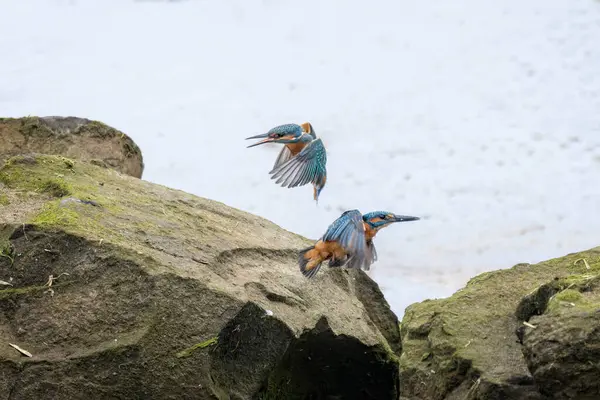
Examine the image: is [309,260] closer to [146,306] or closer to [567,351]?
[146,306]

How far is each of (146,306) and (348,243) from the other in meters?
0.95

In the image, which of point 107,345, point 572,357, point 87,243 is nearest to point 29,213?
point 87,243

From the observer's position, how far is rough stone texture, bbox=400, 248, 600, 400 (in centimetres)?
327

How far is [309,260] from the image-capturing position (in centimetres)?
443

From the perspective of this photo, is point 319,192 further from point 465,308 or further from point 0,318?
point 0,318

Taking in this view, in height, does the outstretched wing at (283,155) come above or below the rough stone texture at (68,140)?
above

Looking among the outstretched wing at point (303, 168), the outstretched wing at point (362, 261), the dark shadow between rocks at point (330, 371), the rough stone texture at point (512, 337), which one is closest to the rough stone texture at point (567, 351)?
the rough stone texture at point (512, 337)

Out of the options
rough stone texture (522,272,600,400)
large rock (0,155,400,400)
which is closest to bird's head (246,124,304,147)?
large rock (0,155,400,400)

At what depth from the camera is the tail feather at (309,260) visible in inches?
175

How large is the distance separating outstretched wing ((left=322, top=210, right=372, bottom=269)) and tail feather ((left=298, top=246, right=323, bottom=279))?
147 mm

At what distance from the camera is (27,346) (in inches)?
147

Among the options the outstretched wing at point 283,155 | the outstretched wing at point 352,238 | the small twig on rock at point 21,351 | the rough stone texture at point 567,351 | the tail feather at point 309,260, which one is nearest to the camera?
the rough stone texture at point 567,351

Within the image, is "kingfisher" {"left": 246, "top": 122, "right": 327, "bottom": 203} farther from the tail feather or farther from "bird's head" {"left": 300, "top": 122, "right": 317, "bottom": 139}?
the tail feather

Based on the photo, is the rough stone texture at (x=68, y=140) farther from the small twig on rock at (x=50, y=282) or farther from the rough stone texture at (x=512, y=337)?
the rough stone texture at (x=512, y=337)
